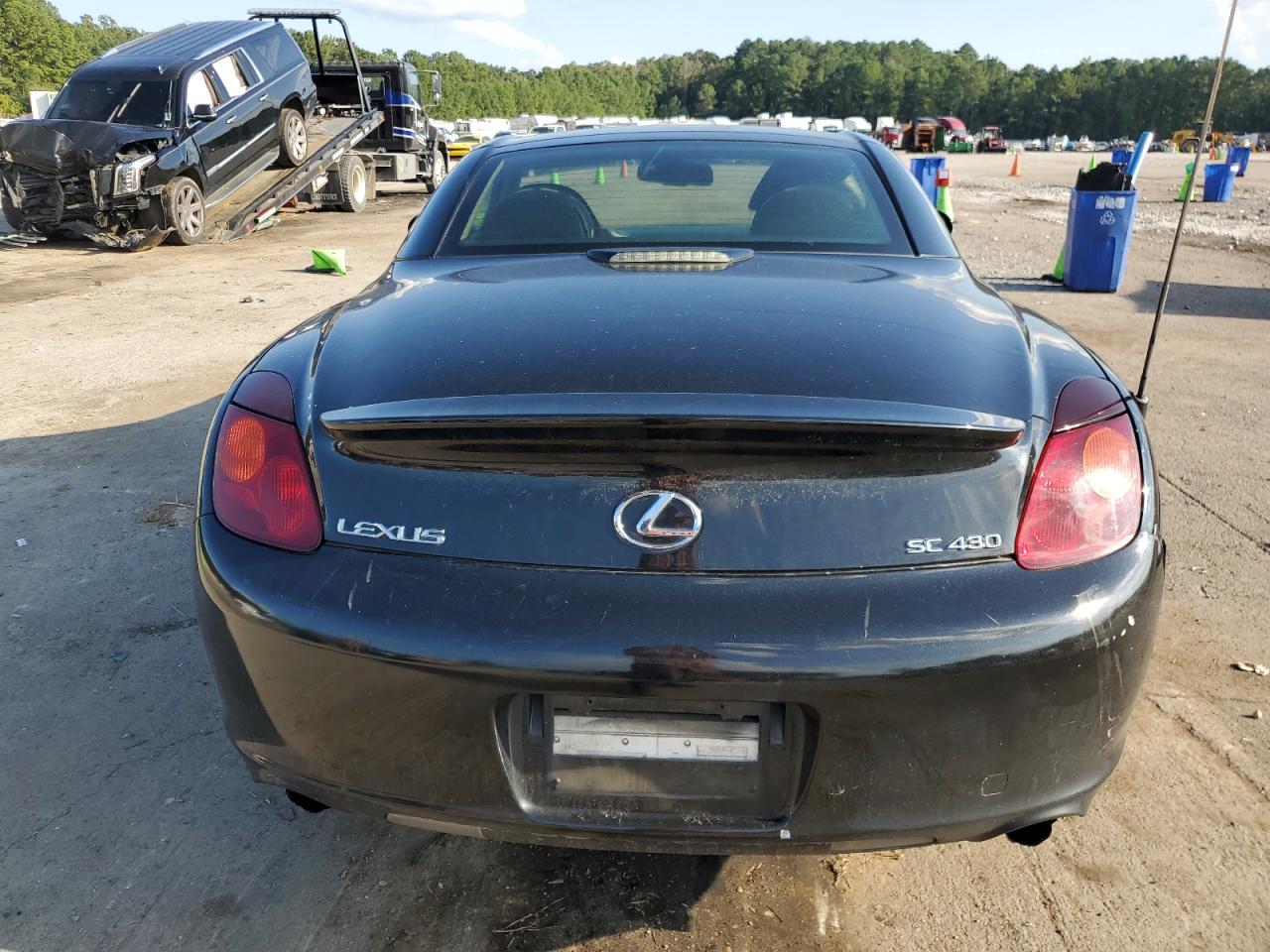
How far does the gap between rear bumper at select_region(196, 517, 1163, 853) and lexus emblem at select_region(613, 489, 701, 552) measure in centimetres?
6

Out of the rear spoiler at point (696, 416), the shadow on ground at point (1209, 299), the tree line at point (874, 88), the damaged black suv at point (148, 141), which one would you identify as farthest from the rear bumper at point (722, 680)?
the tree line at point (874, 88)

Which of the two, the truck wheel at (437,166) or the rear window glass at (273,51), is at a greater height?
the rear window glass at (273,51)

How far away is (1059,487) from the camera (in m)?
1.63

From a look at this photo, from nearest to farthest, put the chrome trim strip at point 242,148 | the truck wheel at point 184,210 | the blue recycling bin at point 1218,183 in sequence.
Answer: the truck wheel at point 184,210 → the chrome trim strip at point 242,148 → the blue recycling bin at point 1218,183

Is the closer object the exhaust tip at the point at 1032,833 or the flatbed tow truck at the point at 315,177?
the exhaust tip at the point at 1032,833

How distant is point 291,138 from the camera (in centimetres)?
1381

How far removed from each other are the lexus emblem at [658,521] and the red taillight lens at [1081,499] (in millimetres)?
545

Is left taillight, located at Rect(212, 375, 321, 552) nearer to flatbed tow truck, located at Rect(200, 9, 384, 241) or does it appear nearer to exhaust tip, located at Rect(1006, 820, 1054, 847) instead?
exhaust tip, located at Rect(1006, 820, 1054, 847)

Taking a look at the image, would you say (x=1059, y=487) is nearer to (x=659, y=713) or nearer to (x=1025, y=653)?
(x=1025, y=653)

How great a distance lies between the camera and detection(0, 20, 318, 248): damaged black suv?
1110 centimetres

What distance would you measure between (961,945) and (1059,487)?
963 mm

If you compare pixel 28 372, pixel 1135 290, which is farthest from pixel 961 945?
pixel 1135 290

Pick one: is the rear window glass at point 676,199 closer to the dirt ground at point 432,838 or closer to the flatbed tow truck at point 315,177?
the dirt ground at point 432,838

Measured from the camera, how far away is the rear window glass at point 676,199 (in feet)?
8.72
